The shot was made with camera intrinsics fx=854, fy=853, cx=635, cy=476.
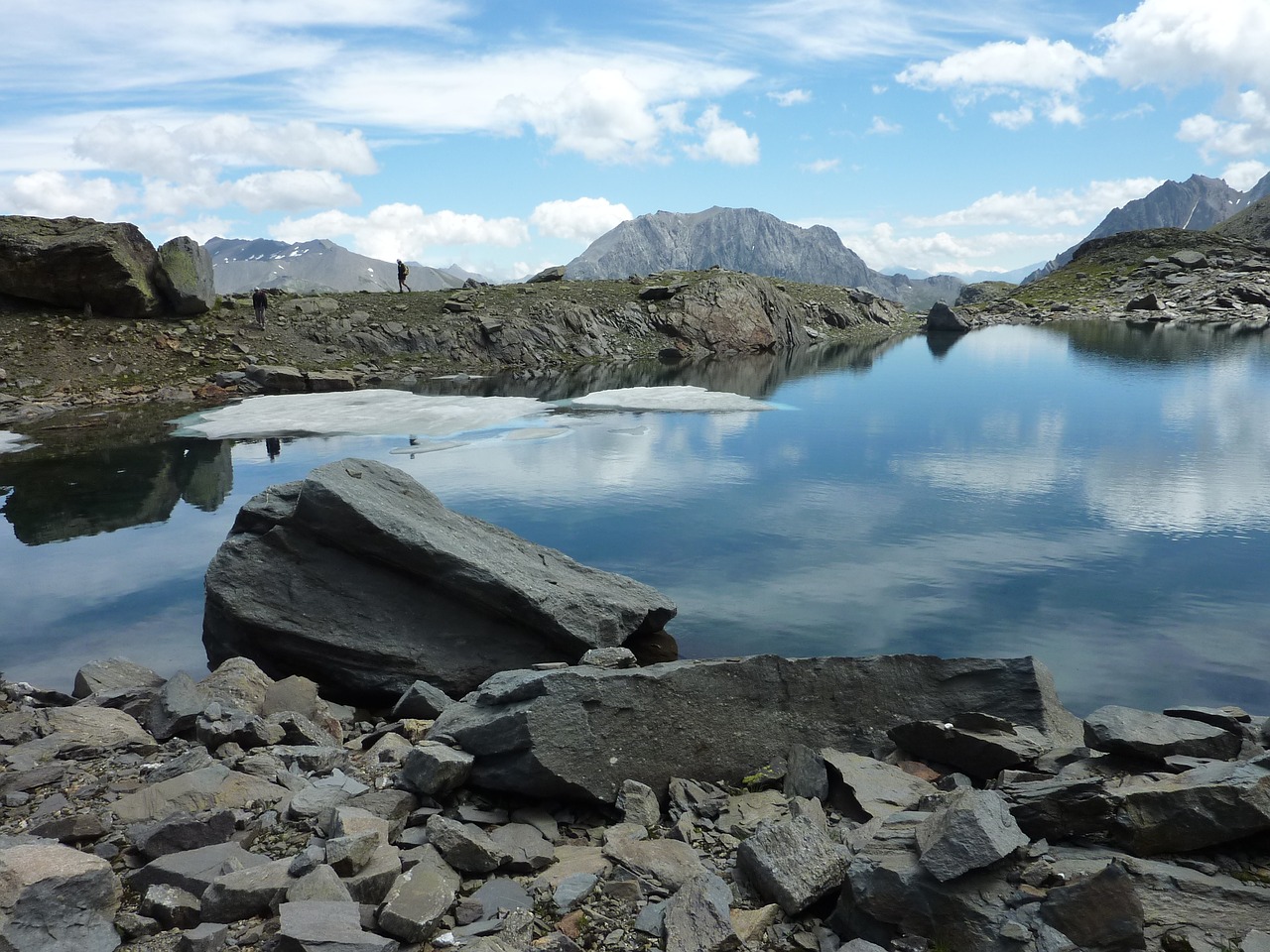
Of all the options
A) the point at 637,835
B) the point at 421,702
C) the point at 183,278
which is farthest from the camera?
the point at 183,278

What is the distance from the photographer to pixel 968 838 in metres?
7.29

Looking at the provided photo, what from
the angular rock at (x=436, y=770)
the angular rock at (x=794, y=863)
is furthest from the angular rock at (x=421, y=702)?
the angular rock at (x=794, y=863)

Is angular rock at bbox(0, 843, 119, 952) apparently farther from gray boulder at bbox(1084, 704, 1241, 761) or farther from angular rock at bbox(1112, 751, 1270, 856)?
gray boulder at bbox(1084, 704, 1241, 761)

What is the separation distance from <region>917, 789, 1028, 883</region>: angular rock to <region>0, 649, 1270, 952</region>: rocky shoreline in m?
0.02

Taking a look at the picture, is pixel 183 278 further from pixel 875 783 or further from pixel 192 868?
pixel 875 783

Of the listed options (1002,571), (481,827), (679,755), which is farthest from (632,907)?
(1002,571)

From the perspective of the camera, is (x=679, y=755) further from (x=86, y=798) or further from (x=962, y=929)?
(x=86, y=798)

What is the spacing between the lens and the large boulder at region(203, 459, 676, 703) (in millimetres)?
15461

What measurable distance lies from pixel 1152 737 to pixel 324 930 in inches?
357

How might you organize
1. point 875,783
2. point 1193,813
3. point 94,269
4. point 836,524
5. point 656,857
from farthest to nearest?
point 94,269 → point 836,524 → point 875,783 → point 656,857 → point 1193,813

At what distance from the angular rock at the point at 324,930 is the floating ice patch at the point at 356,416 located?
116 feet

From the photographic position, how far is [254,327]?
6706 cm

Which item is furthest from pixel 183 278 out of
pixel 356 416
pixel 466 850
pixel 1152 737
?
pixel 1152 737

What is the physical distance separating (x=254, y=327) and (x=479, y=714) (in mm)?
64246
